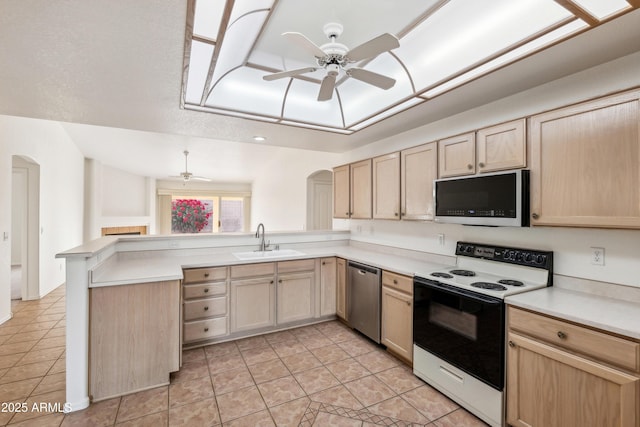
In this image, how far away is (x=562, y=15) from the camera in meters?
1.54

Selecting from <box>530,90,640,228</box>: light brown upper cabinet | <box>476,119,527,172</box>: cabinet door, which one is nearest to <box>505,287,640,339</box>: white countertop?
<box>530,90,640,228</box>: light brown upper cabinet

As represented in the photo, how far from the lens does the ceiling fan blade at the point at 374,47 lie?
1.54 metres

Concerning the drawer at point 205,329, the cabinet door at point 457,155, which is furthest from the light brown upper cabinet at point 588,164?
the drawer at point 205,329

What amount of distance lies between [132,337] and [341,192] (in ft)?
9.18

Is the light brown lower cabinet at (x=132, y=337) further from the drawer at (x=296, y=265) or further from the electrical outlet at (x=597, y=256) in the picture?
the electrical outlet at (x=597, y=256)

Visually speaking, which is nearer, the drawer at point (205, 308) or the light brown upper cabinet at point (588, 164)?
the light brown upper cabinet at point (588, 164)

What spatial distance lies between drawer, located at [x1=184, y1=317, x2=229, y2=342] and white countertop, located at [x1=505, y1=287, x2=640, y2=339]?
2525 millimetres

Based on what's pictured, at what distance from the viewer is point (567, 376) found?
1.53 metres

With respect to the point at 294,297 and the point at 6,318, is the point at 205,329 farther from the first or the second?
the point at 6,318

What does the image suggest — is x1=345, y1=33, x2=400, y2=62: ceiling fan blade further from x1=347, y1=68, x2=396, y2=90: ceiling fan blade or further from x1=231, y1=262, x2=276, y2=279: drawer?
x1=231, y1=262, x2=276, y2=279: drawer

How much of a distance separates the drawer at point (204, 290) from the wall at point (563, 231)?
2141 millimetres

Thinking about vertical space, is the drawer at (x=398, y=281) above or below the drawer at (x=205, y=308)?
above

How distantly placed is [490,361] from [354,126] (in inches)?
96.1

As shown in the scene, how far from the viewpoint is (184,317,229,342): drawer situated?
2.87 meters
